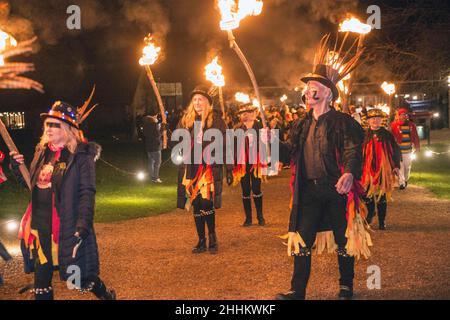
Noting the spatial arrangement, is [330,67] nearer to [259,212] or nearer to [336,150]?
[336,150]

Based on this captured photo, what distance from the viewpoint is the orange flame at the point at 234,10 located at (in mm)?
9030

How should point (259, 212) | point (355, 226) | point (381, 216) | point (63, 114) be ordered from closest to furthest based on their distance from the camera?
point (63, 114) → point (355, 226) → point (381, 216) → point (259, 212)

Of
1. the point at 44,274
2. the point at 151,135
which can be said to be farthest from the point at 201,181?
the point at 151,135

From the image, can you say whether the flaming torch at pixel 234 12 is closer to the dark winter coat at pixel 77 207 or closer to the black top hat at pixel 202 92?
the black top hat at pixel 202 92

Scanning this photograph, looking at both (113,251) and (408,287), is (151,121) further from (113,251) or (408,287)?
(408,287)

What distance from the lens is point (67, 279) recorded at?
5.24m

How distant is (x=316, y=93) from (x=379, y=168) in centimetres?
437

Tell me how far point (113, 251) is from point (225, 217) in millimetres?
3077

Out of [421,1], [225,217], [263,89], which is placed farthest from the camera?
[263,89]

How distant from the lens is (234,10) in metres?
9.92

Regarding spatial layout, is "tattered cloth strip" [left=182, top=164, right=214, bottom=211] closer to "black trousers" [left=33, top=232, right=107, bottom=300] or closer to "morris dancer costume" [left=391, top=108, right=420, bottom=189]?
"black trousers" [left=33, top=232, right=107, bottom=300]

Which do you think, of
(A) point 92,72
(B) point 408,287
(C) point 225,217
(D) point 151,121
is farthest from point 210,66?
(A) point 92,72

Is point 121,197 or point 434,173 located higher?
point 434,173

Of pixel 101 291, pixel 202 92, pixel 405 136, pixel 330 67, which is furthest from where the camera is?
pixel 405 136
